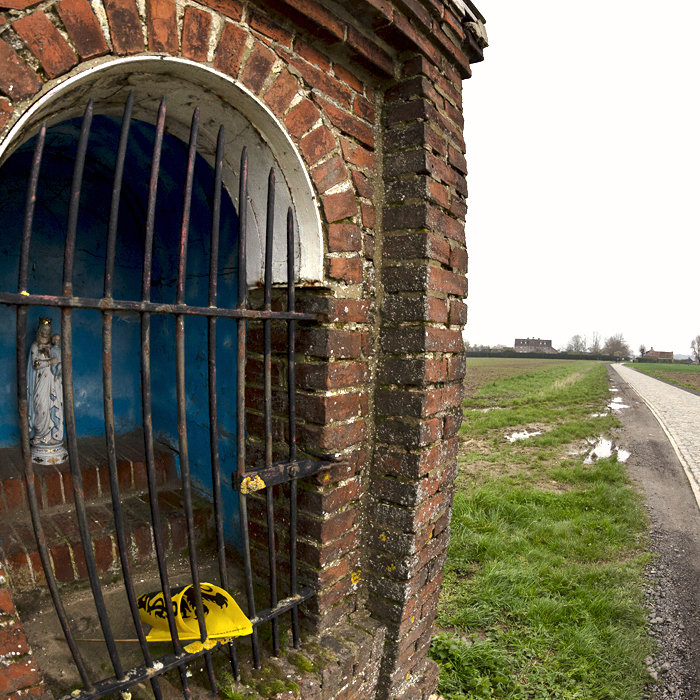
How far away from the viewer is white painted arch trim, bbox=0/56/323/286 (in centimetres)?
130

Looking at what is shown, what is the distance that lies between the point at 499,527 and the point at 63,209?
5072 millimetres

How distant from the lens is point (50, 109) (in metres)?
1.31

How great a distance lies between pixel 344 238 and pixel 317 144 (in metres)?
0.35

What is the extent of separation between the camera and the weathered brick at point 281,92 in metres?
1.51

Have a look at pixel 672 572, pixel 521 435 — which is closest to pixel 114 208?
pixel 672 572

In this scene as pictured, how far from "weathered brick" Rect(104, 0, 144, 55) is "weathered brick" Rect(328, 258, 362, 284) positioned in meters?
0.87

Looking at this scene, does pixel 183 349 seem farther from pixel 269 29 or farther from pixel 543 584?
pixel 543 584

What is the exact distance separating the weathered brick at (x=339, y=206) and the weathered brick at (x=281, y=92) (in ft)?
1.10

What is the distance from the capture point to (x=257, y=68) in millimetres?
1455

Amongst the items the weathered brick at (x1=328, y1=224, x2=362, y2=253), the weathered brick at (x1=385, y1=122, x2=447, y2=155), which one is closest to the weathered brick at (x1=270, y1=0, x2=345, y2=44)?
the weathered brick at (x1=385, y1=122, x2=447, y2=155)

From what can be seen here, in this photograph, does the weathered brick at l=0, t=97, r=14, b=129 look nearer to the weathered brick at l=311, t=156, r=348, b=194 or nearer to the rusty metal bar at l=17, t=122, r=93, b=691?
the rusty metal bar at l=17, t=122, r=93, b=691

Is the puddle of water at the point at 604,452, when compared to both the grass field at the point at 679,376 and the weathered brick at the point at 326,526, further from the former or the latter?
the grass field at the point at 679,376

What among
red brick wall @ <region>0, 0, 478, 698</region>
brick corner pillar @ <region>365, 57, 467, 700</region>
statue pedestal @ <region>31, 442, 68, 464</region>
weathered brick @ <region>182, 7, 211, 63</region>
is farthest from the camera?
statue pedestal @ <region>31, 442, 68, 464</region>

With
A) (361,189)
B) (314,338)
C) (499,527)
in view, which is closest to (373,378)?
(314,338)
